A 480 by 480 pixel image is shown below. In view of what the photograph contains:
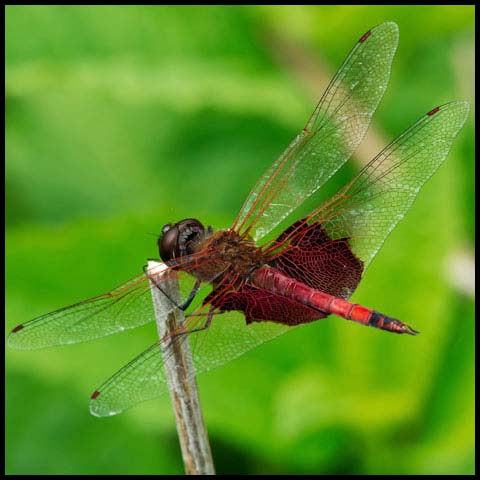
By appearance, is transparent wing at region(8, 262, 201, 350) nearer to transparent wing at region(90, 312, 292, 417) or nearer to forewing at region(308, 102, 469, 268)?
transparent wing at region(90, 312, 292, 417)

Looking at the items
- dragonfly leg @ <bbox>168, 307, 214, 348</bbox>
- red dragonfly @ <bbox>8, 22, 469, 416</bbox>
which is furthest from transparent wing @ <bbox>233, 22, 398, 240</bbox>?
dragonfly leg @ <bbox>168, 307, 214, 348</bbox>

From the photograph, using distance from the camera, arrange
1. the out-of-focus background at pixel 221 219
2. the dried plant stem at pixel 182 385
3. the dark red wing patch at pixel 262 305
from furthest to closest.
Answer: the out-of-focus background at pixel 221 219 < the dark red wing patch at pixel 262 305 < the dried plant stem at pixel 182 385

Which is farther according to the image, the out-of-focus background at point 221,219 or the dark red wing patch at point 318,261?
the out-of-focus background at point 221,219

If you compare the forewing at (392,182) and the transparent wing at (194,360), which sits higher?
the forewing at (392,182)

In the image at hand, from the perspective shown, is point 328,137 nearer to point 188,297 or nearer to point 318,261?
point 318,261

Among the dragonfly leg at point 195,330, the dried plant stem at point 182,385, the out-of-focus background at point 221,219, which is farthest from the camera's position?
the out-of-focus background at point 221,219

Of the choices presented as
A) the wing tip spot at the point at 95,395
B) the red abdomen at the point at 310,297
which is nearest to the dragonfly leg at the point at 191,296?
the red abdomen at the point at 310,297

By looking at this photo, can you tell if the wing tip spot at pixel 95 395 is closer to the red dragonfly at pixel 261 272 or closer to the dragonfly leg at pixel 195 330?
the red dragonfly at pixel 261 272
